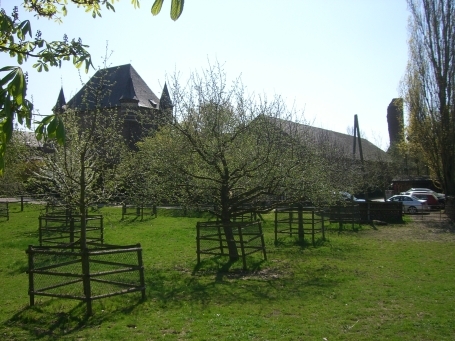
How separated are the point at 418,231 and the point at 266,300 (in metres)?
14.5

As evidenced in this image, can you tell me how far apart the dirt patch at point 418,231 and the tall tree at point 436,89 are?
261 inches

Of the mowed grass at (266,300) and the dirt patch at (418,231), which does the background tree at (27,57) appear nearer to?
the mowed grass at (266,300)

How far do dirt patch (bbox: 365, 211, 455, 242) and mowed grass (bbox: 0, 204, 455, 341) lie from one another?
128 inches

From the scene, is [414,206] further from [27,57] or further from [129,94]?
[27,57]

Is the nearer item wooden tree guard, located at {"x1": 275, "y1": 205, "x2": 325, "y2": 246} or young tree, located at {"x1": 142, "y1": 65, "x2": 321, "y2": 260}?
young tree, located at {"x1": 142, "y1": 65, "x2": 321, "y2": 260}

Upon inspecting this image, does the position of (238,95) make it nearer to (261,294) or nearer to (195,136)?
(195,136)

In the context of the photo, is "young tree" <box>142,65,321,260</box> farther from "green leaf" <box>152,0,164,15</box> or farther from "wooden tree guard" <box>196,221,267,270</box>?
"green leaf" <box>152,0,164,15</box>

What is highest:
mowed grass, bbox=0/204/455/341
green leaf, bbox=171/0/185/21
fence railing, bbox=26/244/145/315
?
green leaf, bbox=171/0/185/21

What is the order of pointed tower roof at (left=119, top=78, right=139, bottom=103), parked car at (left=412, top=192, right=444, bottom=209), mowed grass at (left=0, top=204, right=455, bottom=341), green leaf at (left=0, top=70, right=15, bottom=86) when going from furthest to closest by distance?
pointed tower roof at (left=119, top=78, right=139, bottom=103) → parked car at (left=412, top=192, right=444, bottom=209) → mowed grass at (left=0, top=204, right=455, bottom=341) → green leaf at (left=0, top=70, right=15, bottom=86)

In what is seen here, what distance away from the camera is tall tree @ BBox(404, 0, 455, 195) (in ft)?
97.9

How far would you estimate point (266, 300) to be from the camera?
8195mm

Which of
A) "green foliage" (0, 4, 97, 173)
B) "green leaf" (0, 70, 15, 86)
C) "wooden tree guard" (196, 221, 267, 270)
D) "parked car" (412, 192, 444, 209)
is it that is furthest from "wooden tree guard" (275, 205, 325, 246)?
"parked car" (412, 192, 444, 209)

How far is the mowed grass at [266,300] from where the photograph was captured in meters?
6.30

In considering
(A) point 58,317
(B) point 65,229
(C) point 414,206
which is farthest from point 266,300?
(C) point 414,206
